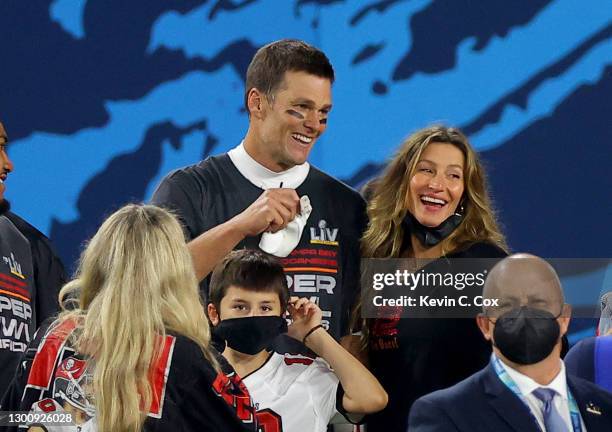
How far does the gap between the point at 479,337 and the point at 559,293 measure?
455mm

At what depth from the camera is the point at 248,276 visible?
281 cm

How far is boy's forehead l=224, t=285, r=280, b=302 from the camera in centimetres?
279

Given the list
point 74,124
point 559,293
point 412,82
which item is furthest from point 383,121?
point 559,293

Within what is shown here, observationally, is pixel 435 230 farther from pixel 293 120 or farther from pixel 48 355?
pixel 48 355

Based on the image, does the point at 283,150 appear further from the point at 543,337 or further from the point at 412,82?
the point at 412,82

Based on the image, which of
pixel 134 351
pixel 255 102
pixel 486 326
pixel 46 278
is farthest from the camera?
pixel 46 278

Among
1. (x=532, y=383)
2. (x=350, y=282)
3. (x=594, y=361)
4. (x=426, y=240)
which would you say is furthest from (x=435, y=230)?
(x=532, y=383)

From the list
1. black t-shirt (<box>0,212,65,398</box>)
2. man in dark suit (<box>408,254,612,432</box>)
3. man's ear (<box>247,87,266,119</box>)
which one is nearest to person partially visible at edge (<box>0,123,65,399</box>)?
black t-shirt (<box>0,212,65,398</box>)

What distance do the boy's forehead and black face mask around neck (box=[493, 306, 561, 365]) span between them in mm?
664

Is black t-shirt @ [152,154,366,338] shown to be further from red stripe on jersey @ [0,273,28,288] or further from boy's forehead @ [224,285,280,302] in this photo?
red stripe on jersey @ [0,273,28,288]

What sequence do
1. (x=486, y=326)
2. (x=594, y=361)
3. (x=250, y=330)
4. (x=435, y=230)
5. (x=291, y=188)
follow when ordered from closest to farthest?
(x=486, y=326) < (x=594, y=361) < (x=250, y=330) < (x=435, y=230) < (x=291, y=188)

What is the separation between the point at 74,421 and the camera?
2.17 m

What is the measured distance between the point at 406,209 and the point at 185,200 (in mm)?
595

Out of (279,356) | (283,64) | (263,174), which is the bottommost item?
(279,356)
